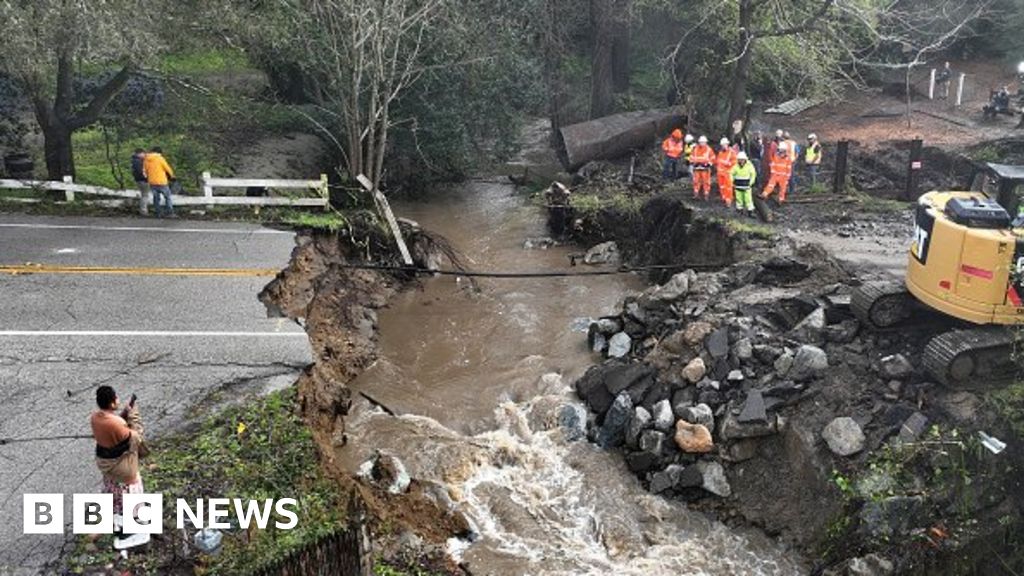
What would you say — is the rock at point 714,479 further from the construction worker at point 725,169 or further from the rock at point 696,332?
the construction worker at point 725,169

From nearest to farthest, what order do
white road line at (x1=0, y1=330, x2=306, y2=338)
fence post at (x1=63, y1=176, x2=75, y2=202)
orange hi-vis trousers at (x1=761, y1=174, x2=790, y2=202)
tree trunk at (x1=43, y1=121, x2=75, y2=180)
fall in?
white road line at (x1=0, y1=330, x2=306, y2=338)
fence post at (x1=63, y1=176, x2=75, y2=202)
tree trunk at (x1=43, y1=121, x2=75, y2=180)
orange hi-vis trousers at (x1=761, y1=174, x2=790, y2=202)

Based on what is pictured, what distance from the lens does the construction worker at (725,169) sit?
1658 cm

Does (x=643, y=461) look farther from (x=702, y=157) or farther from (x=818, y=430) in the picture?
(x=702, y=157)

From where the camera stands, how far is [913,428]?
878 centimetres

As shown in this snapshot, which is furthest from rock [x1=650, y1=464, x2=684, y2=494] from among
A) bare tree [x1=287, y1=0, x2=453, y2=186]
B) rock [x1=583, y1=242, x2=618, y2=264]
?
bare tree [x1=287, y1=0, x2=453, y2=186]

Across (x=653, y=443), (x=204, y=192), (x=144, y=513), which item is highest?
(x=204, y=192)

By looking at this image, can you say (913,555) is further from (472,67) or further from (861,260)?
(472,67)

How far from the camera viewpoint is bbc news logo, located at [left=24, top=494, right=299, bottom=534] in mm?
6574

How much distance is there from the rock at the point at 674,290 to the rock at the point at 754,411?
326 cm

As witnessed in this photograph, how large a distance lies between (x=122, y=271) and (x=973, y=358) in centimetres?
1144

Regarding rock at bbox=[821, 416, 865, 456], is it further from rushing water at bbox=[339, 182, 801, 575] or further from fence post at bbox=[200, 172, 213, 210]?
fence post at bbox=[200, 172, 213, 210]

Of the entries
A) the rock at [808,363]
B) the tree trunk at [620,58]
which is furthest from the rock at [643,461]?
the tree trunk at [620,58]

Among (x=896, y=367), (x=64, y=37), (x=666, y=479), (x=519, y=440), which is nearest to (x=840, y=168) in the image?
(x=896, y=367)

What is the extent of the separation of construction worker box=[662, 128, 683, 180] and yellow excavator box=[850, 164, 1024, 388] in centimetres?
923
